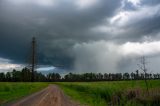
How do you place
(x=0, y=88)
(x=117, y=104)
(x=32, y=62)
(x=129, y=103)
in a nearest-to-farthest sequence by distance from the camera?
(x=129, y=103) → (x=117, y=104) → (x=0, y=88) → (x=32, y=62)

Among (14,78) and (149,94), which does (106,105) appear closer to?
(149,94)

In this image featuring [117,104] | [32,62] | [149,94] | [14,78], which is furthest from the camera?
[14,78]

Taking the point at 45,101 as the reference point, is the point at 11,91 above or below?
above

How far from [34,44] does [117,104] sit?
8222cm

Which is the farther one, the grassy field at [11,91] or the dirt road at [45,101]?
the grassy field at [11,91]

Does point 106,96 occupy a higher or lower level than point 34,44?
lower

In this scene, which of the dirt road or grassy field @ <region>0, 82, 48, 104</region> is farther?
grassy field @ <region>0, 82, 48, 104</region>

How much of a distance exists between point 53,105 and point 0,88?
3212 centimetres

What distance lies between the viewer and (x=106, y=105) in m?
25.9

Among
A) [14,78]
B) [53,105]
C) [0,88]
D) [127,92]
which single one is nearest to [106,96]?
[127,92]

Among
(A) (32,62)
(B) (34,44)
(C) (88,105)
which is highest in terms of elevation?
(B) (34,44)

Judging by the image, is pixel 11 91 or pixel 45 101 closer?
pixel 45 101

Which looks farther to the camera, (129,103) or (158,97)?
(158,97)

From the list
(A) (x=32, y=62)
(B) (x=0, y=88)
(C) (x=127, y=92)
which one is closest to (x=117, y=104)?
(C) (x=127, y=92)
